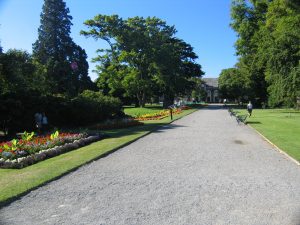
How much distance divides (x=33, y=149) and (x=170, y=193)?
6887 millimetres

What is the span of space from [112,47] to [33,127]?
4116 centimetres

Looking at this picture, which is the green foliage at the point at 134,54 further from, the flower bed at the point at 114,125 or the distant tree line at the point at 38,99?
the flower bed at the point at 114,125

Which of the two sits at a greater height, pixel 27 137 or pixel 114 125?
pixel 27 137

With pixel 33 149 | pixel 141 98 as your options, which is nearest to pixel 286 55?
pixel 33 149

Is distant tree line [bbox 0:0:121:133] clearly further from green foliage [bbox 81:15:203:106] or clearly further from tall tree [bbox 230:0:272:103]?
tall tree [bbox 230:0:272:103]

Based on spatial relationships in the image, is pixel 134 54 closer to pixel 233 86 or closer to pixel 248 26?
pixel 248 26

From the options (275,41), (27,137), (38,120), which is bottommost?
(27,137)

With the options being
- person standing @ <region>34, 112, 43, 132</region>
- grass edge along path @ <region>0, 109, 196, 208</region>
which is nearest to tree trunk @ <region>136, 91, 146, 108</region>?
person standing @ <region>34, 112, 43, 132</region>

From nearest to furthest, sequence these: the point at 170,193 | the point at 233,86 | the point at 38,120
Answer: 1. the point at 170,193
2. the point at 38,120
3. the point at 233,86

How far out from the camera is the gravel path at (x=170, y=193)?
5.74 metres

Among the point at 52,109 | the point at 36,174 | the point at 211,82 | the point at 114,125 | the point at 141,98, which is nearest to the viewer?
A: the point at 36,174

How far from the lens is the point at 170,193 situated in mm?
7152

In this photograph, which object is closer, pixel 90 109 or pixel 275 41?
pixel 90 109

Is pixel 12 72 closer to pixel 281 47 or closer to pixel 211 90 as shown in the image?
pixel 281 47
